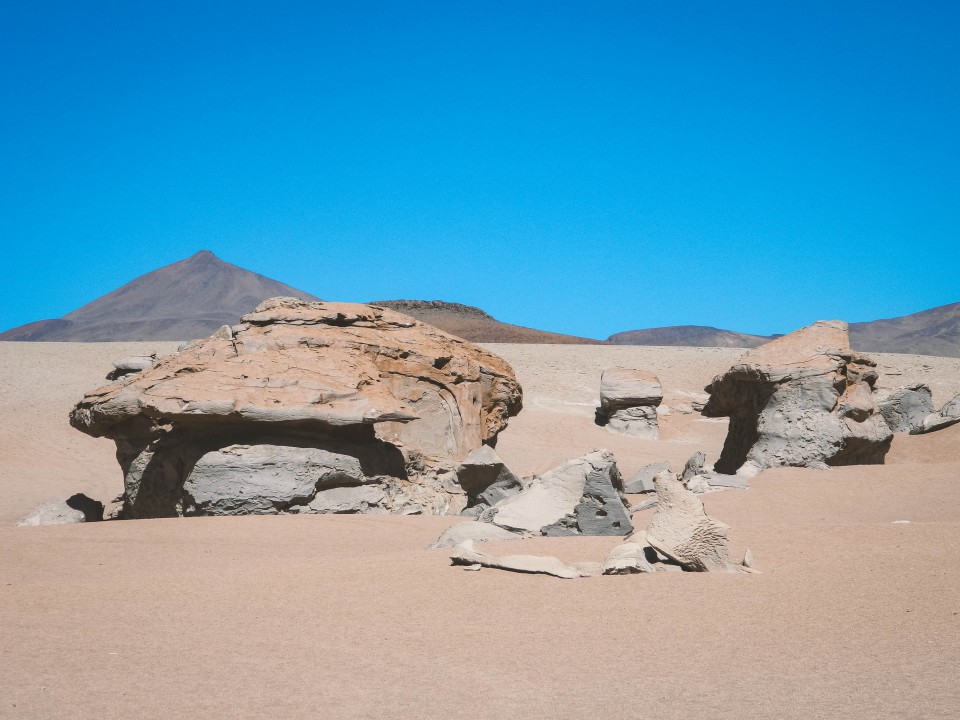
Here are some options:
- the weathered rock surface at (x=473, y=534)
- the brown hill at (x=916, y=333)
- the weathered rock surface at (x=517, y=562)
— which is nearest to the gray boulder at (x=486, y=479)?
the weathered rock surface at (x=473, y=534)

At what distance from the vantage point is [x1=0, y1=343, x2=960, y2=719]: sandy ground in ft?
9.55

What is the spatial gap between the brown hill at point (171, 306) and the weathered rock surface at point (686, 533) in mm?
68040

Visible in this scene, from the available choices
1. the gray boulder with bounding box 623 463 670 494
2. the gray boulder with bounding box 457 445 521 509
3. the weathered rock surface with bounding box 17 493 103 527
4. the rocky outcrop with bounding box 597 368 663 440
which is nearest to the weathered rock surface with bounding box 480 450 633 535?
the gray boulder with bounding box 457 445 521 509

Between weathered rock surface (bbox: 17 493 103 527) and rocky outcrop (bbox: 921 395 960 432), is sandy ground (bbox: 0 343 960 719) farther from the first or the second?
rocky outcrop (bbox: 921 395 960 432)

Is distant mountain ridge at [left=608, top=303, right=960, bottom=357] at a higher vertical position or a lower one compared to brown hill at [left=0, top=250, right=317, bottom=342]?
lower

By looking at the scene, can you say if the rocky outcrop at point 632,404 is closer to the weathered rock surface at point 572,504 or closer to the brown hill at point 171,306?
the weathered rock surface at point 572,504

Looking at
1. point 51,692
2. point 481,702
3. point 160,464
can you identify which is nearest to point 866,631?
point 481,702

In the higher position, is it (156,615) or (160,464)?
(160,464)

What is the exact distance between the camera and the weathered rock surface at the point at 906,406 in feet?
Answer: 55.4

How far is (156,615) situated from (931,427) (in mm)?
13236

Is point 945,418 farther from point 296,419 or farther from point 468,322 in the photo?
point 468,322

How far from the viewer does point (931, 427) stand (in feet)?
45.6

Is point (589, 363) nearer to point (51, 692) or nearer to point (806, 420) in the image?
point (806, 420)

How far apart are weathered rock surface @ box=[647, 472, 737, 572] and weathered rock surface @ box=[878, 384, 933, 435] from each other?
1348cm
